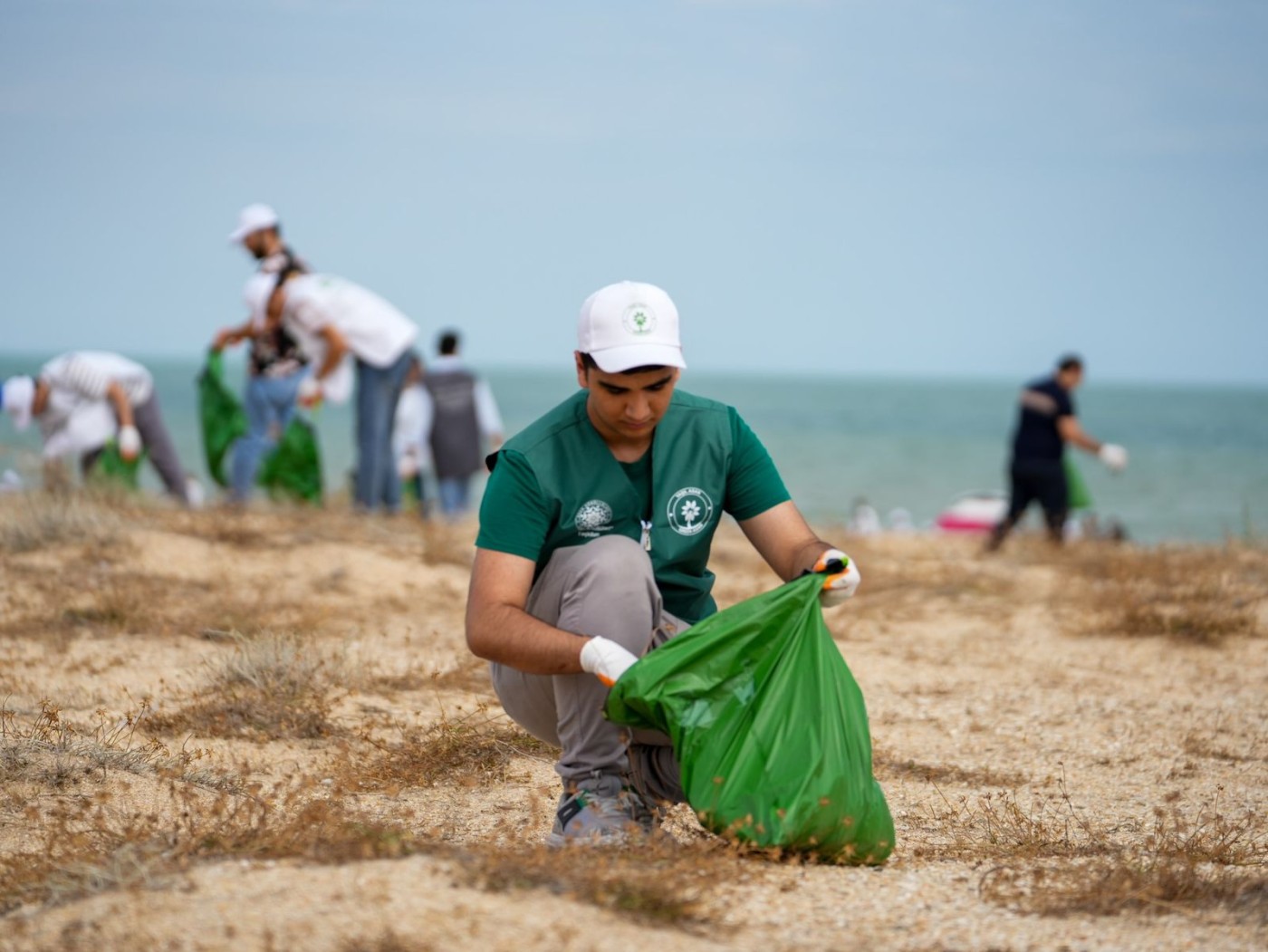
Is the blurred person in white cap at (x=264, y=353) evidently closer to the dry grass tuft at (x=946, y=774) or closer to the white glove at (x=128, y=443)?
the white glove at (x=128, y=443)

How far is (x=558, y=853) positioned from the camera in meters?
2.67

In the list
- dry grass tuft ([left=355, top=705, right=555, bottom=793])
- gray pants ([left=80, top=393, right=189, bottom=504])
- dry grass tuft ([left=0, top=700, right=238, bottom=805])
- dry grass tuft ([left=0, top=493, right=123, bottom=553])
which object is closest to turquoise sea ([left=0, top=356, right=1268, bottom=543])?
gray pants ([left=80, top=393, right=189, bottom=504])

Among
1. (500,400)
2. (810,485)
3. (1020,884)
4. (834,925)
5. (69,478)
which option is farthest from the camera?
(500,400)

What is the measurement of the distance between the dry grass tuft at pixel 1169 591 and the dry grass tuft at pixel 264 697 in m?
3.62

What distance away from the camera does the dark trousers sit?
9.05 metres

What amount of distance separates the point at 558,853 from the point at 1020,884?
0.95 metres

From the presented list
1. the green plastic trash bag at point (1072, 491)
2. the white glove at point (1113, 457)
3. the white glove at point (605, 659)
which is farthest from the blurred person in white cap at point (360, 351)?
the white glove at point (605, 659)

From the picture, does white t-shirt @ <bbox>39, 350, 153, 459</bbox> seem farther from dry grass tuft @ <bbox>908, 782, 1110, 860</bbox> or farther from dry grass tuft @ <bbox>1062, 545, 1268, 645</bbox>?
dry grass tuft @ <bbox>908, 782, 1110, 860</bbox>

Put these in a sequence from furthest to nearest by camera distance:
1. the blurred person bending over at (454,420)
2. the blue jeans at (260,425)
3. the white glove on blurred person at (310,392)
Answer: the blurred person bending over at (454,420), the blue jeans at (260,425), the white glove on blurred person at (310,392)

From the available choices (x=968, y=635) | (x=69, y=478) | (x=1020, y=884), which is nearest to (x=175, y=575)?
(x=69, y=478)

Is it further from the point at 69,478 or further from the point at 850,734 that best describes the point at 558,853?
the point at 69,478

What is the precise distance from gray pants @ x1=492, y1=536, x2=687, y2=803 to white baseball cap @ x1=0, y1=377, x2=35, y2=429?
5.80 meters

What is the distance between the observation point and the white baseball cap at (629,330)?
290 centimetres

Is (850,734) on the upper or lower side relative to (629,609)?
lower
